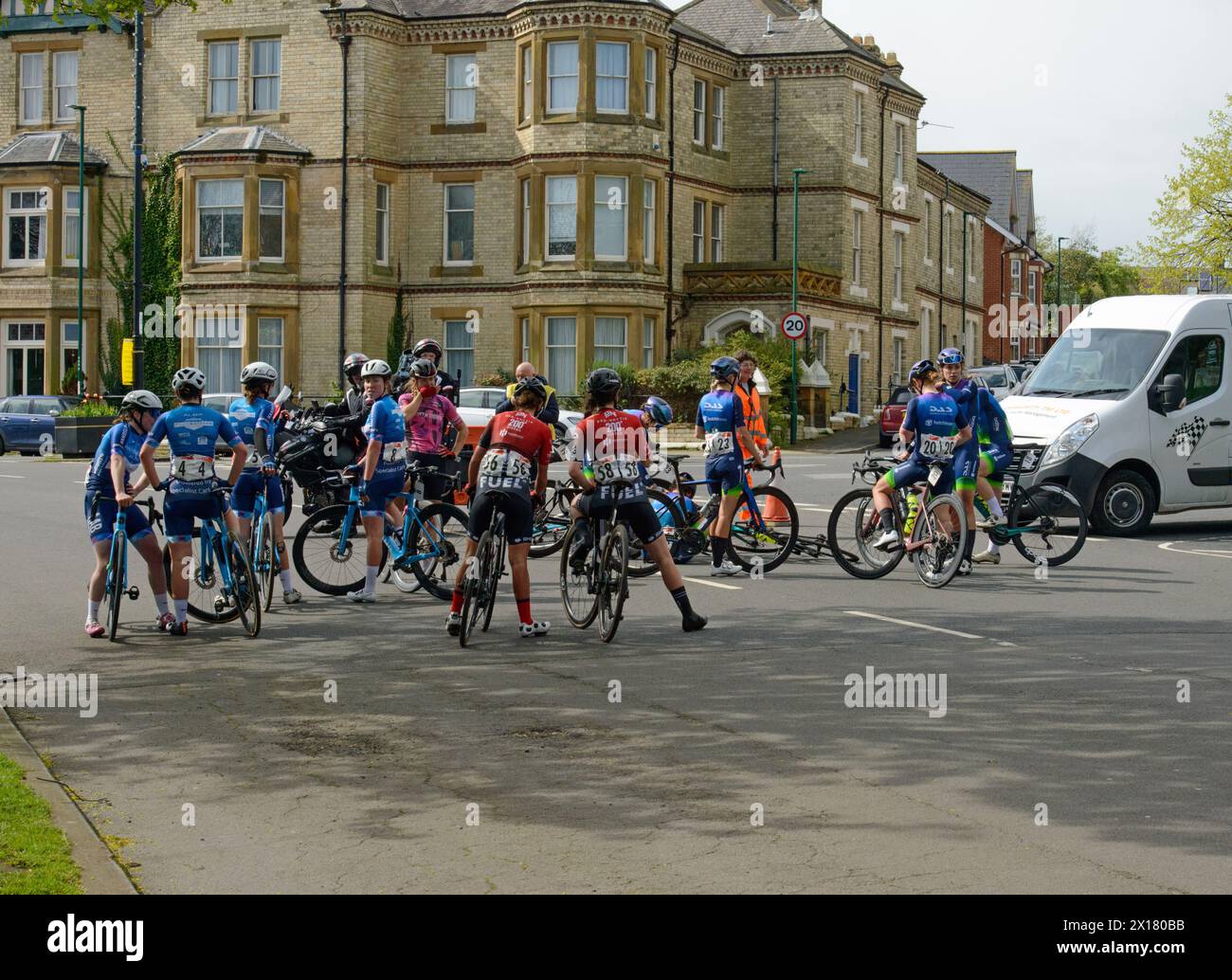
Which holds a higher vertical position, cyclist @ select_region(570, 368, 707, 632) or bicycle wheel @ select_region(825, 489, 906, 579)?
cyclist @ select_region(570, 368, 707, 632)

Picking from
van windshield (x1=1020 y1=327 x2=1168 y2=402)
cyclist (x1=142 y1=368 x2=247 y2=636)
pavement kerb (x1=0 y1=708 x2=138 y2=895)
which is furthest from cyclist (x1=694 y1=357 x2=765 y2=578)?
pavement kerb (x1=0 y1=708 x2=138 y2=895)

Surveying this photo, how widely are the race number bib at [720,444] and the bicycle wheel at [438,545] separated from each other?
2617mm

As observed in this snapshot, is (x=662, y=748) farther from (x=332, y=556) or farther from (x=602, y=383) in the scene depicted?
(x=332, y=556)

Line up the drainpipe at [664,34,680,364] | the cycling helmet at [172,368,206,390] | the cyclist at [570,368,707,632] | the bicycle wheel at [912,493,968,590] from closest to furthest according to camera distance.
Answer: the cycling helmet at [172,368,206,390] → the cyclist at [570,368,707,632] → the bicycle wheel at [912,493,968,590] → the drainpipe at [664,34,680,364]

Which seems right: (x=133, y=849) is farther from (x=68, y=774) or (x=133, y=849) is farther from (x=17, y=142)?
(x=17, y=142)

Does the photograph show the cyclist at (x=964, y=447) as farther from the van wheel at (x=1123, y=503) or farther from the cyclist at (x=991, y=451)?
the van wheel at (x=1123, y=503)

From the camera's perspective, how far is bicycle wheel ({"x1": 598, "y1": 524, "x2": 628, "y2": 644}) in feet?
39.2

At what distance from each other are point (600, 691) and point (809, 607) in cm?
415

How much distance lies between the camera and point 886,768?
802 centimetres

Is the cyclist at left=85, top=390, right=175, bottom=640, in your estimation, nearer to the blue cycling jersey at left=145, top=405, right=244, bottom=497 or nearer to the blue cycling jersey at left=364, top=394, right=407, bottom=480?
the blue cycling jersey at left=145, top=405, right=244, bottom=497

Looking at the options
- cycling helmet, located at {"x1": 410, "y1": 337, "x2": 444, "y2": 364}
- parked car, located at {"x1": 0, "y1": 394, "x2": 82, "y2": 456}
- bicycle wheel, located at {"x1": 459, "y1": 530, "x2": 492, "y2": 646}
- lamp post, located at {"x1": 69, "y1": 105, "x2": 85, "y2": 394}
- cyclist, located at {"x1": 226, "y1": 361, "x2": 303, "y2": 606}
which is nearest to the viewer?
bicycle wheel, located at {"x1": 459, "y1": 530, "x2": 492, "y2": 646}

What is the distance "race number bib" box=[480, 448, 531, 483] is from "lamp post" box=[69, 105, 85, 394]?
37.2 m

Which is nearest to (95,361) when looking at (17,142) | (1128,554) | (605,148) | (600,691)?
(17,142)

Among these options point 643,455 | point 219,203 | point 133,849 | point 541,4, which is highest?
point 541,4
